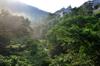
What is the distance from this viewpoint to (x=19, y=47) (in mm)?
50375

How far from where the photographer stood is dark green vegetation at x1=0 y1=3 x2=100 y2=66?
99.2 feet

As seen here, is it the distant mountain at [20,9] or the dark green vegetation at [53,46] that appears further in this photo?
the distant mountain at [20,9]

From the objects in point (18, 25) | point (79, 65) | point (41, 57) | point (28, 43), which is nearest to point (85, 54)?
point (79, 65)

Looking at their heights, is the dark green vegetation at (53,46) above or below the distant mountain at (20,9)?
below

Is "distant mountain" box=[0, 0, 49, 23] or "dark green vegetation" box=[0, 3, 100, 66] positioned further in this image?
"distant mountain" box=[0, 0, 49, 23]

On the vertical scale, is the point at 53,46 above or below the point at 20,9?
below

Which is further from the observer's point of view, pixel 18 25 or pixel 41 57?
pixel 18 25

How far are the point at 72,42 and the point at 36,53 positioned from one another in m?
11.6

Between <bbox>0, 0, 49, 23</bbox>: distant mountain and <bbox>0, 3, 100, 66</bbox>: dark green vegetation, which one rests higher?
<bbox>0, 0, 49, 23</bbox>: distant mountain

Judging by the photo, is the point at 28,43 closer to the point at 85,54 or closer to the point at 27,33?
the point at 27,33

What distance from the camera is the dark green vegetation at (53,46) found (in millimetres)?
30250

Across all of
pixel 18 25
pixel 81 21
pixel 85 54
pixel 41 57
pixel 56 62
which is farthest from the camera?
pixel 81 21

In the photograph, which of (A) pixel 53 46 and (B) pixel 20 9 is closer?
(A) pixel 53 46

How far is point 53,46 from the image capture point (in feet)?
185
